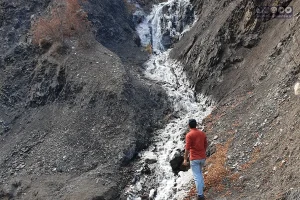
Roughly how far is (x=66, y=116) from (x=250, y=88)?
29.3 ft

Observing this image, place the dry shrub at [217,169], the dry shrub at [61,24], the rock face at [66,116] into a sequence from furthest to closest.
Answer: the dry shrub at [61,24] < the rock face at [66,116] < the dry shrub at [217,169]

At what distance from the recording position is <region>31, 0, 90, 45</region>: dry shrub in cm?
2084

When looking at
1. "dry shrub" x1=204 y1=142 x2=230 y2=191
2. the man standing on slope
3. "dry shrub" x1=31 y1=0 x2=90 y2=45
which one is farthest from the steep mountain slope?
"dry shrub" x1=31 y1=0 x2=90 y2=45

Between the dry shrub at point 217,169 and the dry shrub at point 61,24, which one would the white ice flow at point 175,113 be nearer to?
the dry shrub at point 217,169

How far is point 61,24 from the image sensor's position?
20953 mm

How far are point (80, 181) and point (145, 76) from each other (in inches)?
389

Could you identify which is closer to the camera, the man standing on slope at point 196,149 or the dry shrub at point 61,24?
the man standing on slope at point 196,149

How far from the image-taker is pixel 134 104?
671 inches

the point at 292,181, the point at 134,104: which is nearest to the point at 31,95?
the point at 134,104

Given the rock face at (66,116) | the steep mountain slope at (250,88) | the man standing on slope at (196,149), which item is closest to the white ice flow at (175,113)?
the rock face at (66,116)

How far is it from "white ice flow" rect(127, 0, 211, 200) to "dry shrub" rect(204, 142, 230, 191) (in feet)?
2.99

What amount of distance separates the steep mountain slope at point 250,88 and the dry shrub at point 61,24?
6612 mm

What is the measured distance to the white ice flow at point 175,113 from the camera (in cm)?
1204

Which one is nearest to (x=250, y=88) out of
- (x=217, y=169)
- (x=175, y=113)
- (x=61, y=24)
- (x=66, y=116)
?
(x=175, y=113)
